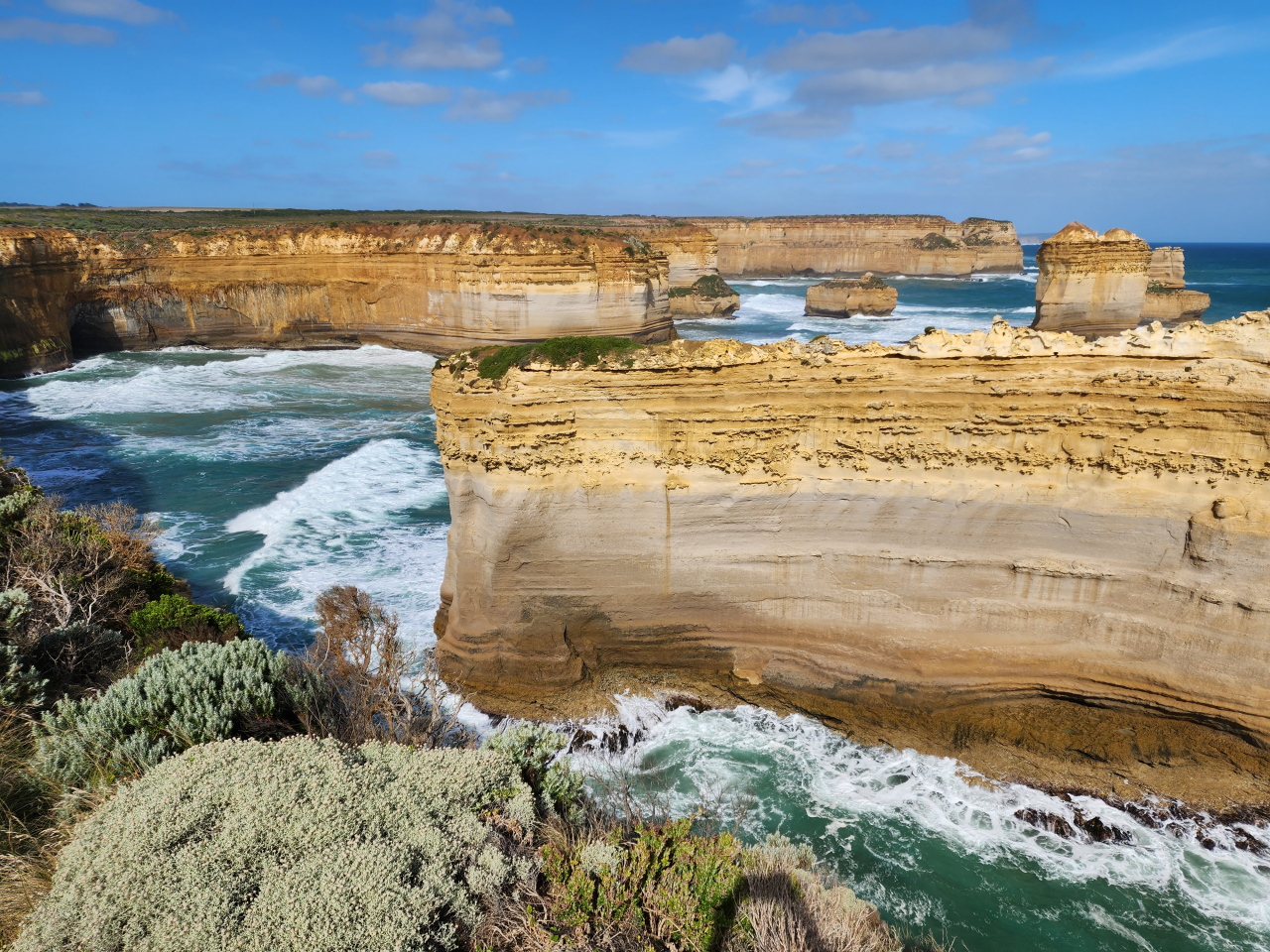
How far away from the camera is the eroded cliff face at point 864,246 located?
97.3m

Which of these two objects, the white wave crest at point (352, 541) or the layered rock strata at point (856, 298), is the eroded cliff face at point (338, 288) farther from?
the white wave crest at point (352, 541)

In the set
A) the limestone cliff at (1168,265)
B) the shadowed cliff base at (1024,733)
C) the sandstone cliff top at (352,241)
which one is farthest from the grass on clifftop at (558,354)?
the limestone cliff at (1168,265)

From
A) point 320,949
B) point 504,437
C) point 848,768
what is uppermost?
point 504,437

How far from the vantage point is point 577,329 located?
133ft

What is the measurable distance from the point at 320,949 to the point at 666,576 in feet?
23.7

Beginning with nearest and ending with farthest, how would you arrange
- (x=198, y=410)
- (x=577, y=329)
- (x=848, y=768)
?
(x=848, y=768) → (x=198, y=410) → (x=577, y=329)

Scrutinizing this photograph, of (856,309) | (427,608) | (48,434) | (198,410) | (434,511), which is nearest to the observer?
(427,608)

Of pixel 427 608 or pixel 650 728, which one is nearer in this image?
pixel 650 728

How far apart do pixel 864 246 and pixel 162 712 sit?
10641 cm

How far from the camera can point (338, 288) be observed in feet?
149

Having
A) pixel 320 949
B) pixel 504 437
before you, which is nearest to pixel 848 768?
pixel 504 437

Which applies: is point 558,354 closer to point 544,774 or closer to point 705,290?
point 544,774

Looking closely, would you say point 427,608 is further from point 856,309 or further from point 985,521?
point 856,309

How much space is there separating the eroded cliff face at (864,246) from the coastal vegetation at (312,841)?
99.0 meters
